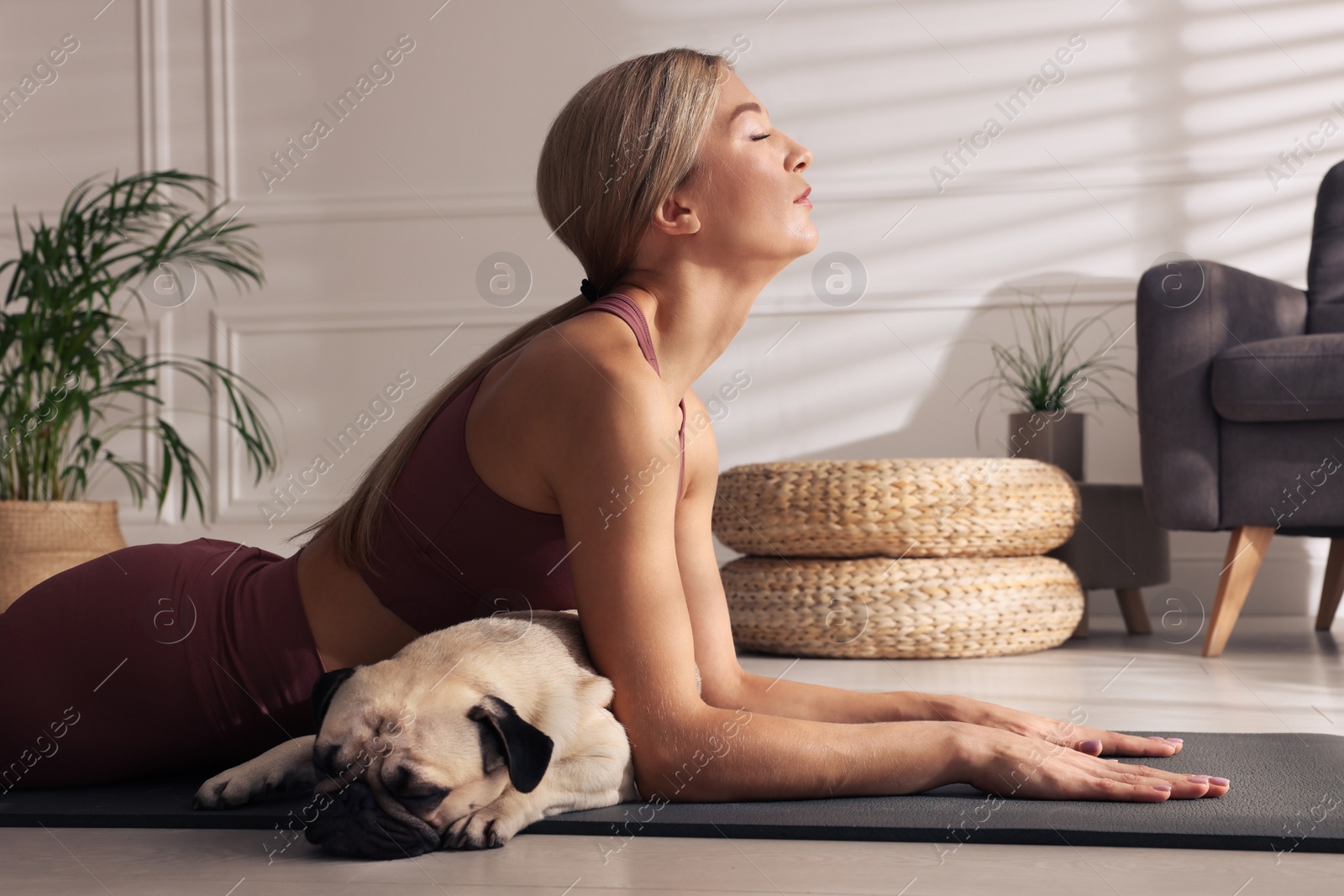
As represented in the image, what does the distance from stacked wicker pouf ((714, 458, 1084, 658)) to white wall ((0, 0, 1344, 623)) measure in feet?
3.11

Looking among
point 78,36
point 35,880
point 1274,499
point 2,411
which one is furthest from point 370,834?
point 78,36

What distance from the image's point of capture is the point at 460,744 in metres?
1.02

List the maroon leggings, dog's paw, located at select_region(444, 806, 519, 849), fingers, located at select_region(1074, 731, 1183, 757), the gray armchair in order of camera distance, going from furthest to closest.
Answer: the gray armchair < fingers, located at select_region(1074, 731, 1183, 757) < the maroon leggings < dog's paw, located at select_region(444, 806, 519, 849)

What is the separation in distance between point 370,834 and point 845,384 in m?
3.02

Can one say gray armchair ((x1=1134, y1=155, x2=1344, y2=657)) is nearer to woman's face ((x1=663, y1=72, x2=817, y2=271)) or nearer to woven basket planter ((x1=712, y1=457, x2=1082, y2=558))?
woven basket planter ((x1=712, y1=457, x2=1082, y2=558))

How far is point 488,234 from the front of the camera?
4105 millimetres

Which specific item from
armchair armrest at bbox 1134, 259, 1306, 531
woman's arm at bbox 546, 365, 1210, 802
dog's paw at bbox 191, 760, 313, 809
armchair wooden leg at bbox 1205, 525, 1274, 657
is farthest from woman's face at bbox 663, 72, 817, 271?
armchair wooden leg at bbox 1205, 525, 1274, 657

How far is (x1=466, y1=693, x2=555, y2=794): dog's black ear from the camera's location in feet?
3.31

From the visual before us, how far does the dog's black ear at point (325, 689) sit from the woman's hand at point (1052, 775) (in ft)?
2.12

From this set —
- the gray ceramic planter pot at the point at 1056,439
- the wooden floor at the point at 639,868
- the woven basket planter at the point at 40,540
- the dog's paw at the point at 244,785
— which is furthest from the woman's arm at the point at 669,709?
the woven basket planter at the point at 40,540

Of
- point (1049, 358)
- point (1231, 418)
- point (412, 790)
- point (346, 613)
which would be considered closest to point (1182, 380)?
point (1231, 418)

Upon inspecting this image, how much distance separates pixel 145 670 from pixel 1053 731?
110 cm

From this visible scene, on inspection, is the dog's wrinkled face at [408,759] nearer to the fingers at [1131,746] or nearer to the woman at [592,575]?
the woman at [592,575]

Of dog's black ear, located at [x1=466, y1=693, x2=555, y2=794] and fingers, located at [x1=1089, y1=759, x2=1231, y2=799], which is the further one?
fingers, located at [x1=1089, y1=759, x2=1231, y2=799]
